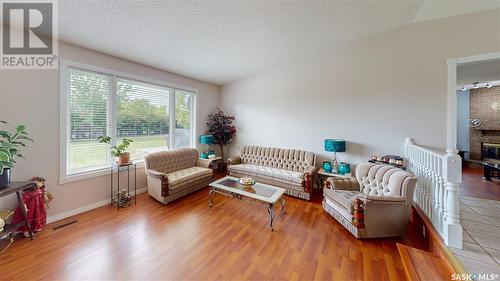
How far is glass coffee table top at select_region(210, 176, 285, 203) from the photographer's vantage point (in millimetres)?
2672

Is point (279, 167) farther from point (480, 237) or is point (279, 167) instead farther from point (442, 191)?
point (480, 237)

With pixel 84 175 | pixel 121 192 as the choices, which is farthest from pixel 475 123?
pixel 84 175

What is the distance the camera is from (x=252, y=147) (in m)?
4.92

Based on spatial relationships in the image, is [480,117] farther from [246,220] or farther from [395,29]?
[246,220]

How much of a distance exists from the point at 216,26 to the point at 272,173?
289 centimetres

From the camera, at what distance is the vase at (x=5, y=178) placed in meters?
2.03

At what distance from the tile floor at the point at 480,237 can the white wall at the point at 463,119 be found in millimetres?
4904

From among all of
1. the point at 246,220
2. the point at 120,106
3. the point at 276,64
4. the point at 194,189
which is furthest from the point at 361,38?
the point at 120,106

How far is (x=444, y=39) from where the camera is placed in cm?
311

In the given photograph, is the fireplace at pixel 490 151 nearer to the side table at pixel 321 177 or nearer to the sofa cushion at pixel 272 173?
the side table at pixel 321 177

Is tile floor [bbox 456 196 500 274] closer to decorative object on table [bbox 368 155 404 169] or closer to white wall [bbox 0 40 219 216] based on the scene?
decorative object on table [bbox 368 155 404 169]

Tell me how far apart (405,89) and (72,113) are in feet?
19.0

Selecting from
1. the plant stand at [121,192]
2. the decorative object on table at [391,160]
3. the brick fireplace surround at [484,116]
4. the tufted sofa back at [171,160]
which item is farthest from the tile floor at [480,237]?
the brick fireplace surround at [484,116]

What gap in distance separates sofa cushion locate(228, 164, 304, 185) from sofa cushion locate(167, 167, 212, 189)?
712 millimetres
